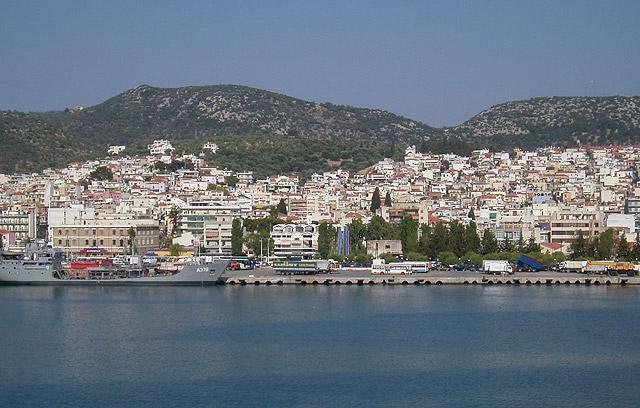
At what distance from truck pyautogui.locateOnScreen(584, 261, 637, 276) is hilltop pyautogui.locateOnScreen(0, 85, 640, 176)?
185ft

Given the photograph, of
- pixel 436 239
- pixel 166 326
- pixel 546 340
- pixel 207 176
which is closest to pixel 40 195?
pixel 207 176

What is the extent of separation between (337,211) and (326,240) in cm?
1447

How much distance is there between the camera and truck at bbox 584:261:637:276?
165ft

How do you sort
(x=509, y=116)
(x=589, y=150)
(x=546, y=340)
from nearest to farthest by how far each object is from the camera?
(x=546, y=340) → (x=589, y=150) → (x=509, y=116)

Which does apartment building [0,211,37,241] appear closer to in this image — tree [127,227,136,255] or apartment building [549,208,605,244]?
tree [127,227,136,255]

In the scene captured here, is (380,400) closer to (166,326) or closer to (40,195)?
(166,326)

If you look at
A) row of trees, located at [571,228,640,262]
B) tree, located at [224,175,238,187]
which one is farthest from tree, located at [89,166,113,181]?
row of trees, located at [571,228,640,262]

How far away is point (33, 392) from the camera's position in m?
24.0

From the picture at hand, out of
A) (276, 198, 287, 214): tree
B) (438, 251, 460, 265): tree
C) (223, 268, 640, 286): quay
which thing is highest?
(276, 198, 287, 214): tree

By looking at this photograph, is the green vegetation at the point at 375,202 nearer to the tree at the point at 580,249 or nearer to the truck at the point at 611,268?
the tree at the point at 580,249

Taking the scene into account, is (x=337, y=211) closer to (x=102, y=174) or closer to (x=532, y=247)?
(x=532, y=247)

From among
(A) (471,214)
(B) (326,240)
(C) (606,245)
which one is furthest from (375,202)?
(C) (606,245)

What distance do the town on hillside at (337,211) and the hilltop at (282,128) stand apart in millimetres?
8353

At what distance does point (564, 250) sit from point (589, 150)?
2108 inches
